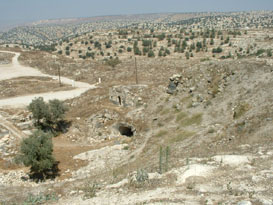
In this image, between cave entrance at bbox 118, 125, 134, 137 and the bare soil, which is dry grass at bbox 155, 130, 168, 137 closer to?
cave entrance at bbox 118, 125, 134, 137

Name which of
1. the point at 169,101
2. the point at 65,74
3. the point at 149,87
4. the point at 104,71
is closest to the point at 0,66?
the point at 65,74

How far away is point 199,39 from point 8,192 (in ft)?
214

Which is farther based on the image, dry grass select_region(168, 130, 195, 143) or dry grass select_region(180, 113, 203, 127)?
dry grass select_region(180, 113, 203, 127)

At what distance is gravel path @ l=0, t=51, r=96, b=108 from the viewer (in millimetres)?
34062


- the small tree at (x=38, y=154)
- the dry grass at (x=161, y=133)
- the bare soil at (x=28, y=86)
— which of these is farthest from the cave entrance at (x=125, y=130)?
the bare soil at (x=28, y=86)

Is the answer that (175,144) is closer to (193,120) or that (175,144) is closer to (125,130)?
(193,120)

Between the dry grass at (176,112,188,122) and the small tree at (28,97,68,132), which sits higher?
the dry grass at (176,112,188,122)

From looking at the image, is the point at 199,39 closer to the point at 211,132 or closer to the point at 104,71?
the point at 104,71

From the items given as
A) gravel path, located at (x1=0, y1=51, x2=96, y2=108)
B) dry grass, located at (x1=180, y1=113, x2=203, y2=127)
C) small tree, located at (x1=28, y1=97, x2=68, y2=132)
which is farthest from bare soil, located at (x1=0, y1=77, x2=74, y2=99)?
→ dry grass, located at (x1=180, y1=113, x2=203, y2=127)

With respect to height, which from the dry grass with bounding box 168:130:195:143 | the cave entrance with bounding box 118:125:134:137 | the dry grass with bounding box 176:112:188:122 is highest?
the dry grass with bounding box 176:112:188:122

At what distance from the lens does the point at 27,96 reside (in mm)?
36938

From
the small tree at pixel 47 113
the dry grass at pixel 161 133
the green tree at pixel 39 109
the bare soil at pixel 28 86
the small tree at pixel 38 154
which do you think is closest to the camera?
the small tree at pixel 38 154

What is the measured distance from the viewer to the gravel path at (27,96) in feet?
112

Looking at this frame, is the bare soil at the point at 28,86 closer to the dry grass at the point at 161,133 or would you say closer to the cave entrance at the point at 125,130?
the cave entrance at the point at 125,130
